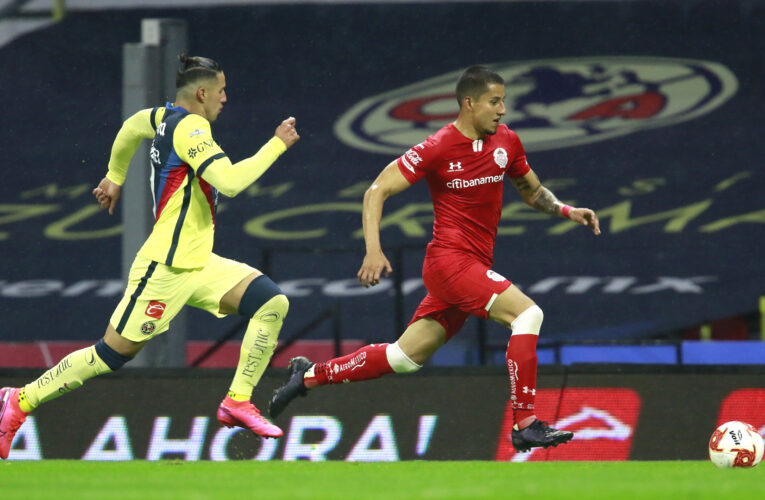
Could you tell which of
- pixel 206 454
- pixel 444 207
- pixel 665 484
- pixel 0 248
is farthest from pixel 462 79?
pixel 0 248

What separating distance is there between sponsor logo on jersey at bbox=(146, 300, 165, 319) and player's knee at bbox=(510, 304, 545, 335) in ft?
5.62

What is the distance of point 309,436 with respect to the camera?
27.1 ft

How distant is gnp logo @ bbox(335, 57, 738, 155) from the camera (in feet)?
50.1

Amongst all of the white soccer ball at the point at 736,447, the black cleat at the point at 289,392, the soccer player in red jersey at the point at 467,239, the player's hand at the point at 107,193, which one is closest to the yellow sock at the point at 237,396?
the black cleat at the point at 289,392

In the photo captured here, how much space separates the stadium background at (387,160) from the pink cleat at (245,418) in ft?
22.8

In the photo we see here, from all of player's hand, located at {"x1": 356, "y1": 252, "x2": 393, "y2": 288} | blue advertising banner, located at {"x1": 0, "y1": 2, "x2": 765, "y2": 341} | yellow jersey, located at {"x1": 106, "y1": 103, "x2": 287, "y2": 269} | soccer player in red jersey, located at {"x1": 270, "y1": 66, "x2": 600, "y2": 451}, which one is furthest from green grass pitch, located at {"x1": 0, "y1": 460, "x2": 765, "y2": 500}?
blue advertising banner, located at {"x1": 0, "y1": 2, "x2": 765, "y2": 341}

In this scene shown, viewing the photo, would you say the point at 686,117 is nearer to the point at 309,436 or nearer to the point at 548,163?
the point at 548,163

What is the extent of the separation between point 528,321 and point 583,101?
9320 mm

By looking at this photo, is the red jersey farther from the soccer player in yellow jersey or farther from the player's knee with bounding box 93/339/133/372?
the player's knee with bounding box 93/339/133/372

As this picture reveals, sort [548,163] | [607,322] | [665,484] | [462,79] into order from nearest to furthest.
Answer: [665,484] < [462,79] < [607,322] < [548,163]

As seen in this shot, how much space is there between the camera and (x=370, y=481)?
5.59 m

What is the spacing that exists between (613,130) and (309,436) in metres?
8.05

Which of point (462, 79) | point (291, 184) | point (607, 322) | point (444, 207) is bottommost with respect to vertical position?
point (607, 322)

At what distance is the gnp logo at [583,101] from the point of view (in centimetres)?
1528
